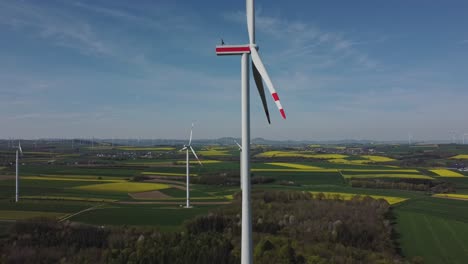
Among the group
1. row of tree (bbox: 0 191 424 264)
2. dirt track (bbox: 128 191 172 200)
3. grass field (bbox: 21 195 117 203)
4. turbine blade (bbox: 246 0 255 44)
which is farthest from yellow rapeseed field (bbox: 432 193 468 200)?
turbine blade (bbox: 246 0 255 44)

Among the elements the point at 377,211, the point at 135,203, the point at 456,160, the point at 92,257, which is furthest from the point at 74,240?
the point at 456,160

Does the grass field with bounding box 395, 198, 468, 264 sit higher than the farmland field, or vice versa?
the farmland field

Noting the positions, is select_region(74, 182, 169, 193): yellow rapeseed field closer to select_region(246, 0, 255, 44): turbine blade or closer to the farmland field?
the farmland field

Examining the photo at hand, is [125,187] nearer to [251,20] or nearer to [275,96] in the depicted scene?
[251,20]

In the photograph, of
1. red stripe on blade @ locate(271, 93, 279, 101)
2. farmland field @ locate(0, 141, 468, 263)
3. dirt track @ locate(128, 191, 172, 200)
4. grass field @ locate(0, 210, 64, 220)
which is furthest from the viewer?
dirt track @ locate(128, 191, 172, 200)

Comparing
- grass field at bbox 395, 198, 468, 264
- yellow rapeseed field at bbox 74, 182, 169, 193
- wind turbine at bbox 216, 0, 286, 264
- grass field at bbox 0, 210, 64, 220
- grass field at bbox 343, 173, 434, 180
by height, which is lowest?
grass field at bbox 395, 198, 468, 264

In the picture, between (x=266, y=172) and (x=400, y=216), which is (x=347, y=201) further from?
(x=266, y=172)
